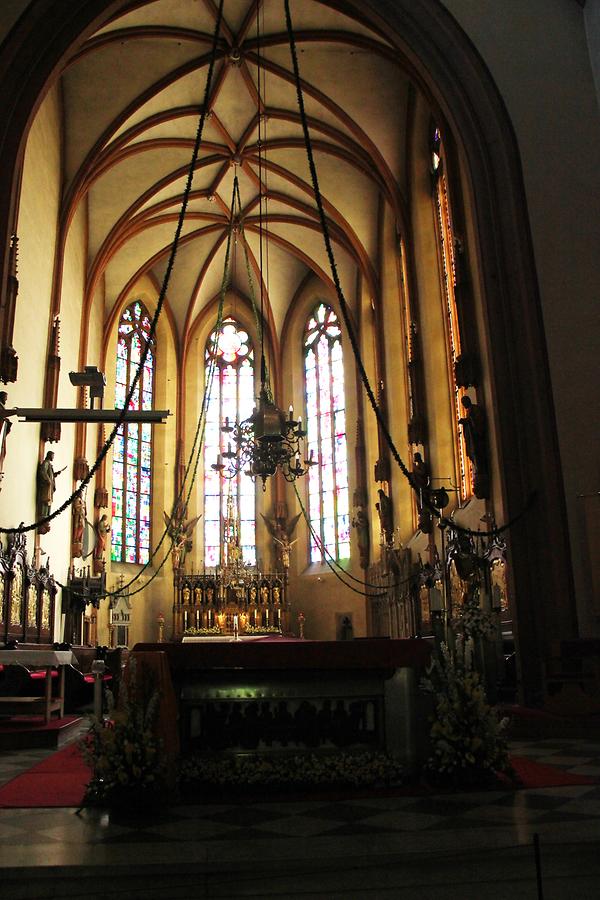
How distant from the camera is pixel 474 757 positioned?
15.6 ft

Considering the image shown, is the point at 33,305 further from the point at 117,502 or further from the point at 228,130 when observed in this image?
the point at 117,502

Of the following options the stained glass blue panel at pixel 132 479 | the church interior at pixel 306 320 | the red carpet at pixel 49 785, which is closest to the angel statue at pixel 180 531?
the church interior at pixel 306 320

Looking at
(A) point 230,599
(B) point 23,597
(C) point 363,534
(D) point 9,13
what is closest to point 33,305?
(D) point 9,13

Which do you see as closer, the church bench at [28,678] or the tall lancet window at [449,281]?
the church bench at [28,678]

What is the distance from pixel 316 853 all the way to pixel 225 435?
2105 cm

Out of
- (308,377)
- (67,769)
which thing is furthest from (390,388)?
(67,769)

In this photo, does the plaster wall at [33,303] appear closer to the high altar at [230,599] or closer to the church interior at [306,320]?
the church interior at [306,320]

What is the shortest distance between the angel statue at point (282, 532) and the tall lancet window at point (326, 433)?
62cm

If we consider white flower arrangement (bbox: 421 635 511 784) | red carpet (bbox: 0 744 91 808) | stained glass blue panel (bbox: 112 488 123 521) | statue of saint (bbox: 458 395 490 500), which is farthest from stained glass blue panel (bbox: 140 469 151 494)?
white flower arrangement (bbox: 421 635 511 784)

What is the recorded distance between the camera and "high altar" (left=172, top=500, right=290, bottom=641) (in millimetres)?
20391

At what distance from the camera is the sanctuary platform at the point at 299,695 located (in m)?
5.11

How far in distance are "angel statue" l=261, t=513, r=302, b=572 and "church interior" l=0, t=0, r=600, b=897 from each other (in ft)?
0.70

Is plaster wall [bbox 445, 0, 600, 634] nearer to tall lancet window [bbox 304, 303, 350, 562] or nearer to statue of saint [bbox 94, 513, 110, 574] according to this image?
tall lancet window [bbox 304, 303, 350, 562]

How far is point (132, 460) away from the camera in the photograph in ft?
73.8
